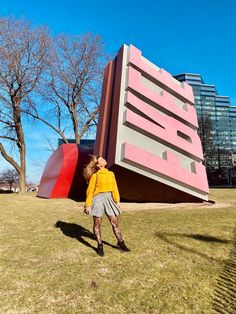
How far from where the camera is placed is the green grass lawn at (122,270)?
3.81 metres

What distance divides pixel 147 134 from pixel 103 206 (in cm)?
756

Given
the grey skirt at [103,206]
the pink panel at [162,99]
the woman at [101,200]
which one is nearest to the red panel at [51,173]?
the pink panel at [162,99]

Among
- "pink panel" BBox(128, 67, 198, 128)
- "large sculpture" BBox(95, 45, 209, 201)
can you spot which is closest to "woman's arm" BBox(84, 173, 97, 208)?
"large sculpture" BBox(95, 45, 209, 201)

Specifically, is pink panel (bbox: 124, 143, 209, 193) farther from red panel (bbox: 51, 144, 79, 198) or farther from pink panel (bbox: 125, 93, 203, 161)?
red panel (bbox: 51, 144, 79, 198)

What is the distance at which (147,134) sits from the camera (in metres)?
13.3

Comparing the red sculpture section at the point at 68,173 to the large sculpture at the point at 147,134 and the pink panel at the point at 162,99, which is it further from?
the pink panel at the point at 162,99

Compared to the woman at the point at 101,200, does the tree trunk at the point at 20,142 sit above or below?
above

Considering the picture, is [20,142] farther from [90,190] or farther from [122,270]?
[122,270]

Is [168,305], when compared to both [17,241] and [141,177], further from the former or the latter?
[141,177]

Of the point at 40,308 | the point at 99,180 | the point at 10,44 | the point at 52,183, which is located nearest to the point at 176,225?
the point at 99,180

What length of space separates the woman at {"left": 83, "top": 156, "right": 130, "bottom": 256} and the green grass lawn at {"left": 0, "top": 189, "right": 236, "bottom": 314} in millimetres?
433

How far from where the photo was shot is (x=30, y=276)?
15.7 ft

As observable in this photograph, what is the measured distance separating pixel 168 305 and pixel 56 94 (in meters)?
28.5

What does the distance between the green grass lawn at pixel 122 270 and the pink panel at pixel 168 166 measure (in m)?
3.93
